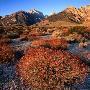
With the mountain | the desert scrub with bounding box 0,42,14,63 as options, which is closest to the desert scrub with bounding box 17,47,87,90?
the desert scrub with bounding box 0,42,14,63

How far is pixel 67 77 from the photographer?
940cm

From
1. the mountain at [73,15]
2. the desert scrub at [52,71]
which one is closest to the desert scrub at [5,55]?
the desert scrub at [52,71]

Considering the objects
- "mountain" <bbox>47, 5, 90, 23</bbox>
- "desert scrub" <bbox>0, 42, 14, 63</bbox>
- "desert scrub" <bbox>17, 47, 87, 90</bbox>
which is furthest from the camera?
"mountain" <bbox>47, 5, 90, 23</bbox>

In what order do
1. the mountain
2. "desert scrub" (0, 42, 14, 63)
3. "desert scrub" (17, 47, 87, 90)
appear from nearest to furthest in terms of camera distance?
"desert scrub" (17, 47, 87, 90), "desert scrub" (0, 42, 14, 63), the mountain

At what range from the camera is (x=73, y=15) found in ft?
539

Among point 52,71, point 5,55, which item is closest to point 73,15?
point 5,55

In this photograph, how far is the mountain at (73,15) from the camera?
502 feet

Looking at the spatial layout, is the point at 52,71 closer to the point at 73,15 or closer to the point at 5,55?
the point at 5,55

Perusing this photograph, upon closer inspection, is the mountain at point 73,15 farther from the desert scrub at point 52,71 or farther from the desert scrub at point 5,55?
the desert scrub at point 52,71

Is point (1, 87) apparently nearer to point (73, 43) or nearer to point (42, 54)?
point (42, 54)

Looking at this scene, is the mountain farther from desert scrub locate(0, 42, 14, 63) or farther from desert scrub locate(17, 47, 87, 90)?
desert scrub locate(17, 47, 87, 90)

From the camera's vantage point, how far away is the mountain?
15312 centimetres

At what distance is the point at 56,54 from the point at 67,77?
0.90 metres

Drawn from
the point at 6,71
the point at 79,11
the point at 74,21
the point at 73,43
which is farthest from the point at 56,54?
the point at 79,11
